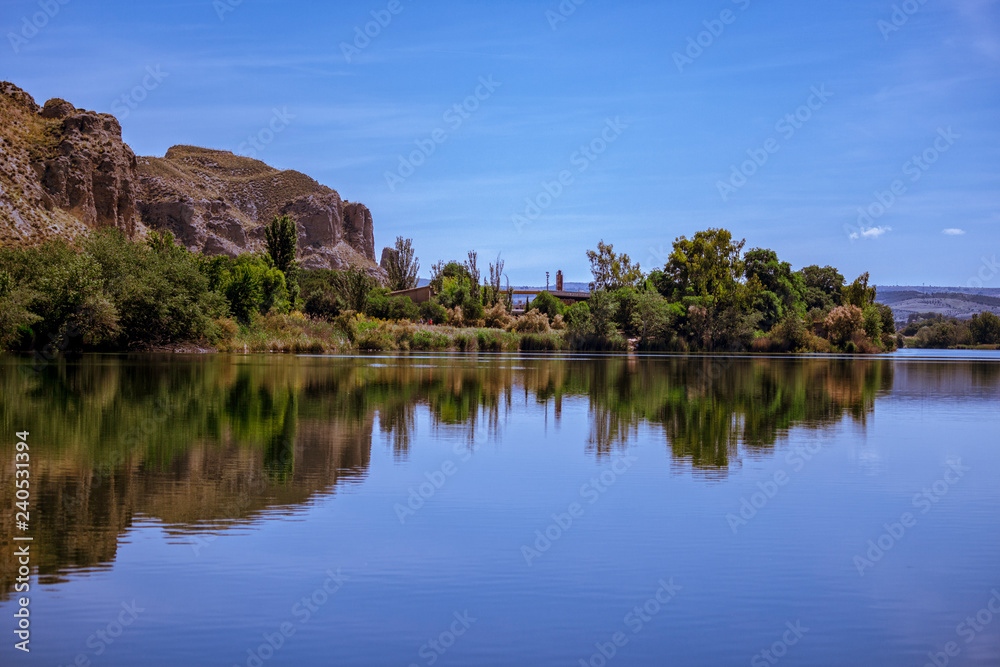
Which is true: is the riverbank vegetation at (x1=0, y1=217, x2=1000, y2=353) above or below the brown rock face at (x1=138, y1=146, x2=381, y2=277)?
below

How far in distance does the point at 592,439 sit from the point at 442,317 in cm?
4738

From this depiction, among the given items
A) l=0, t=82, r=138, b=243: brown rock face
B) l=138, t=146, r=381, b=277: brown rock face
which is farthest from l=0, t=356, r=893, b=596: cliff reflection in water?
l=138, t=146, r=381, b=277: brown rock face

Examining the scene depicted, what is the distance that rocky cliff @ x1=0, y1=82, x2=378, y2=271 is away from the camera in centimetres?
6681

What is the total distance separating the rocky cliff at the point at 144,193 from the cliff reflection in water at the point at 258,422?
39.1 metres

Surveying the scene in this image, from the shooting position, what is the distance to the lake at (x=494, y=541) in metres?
4.98

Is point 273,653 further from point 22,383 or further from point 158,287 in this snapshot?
point 158,287

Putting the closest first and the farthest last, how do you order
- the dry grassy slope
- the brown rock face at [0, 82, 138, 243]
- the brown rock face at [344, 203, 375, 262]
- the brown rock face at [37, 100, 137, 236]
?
1. the brown rock face at [0, 82, 138, 243]
2. the brown rock face at [37, 100, 137, 236]
3. the dry grassy slope
4. the brown rock face at [344, 203, 375, 262]

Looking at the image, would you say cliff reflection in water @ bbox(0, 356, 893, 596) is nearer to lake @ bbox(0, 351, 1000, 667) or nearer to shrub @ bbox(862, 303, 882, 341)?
lake @ bbox(0, 351, 1000, 667)

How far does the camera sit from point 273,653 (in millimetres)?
4738

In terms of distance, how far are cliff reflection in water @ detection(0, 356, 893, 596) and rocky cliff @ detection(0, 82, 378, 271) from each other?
3913 centimetres

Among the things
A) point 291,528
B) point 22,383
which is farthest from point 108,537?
point 22,383

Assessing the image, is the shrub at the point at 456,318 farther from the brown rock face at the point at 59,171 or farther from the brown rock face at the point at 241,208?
the brown rock face at the point at 241,208

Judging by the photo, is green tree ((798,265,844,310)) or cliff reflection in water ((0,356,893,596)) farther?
green tree ((798,265,844,310))

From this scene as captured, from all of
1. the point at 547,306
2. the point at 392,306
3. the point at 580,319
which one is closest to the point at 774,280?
the point at 547,306
